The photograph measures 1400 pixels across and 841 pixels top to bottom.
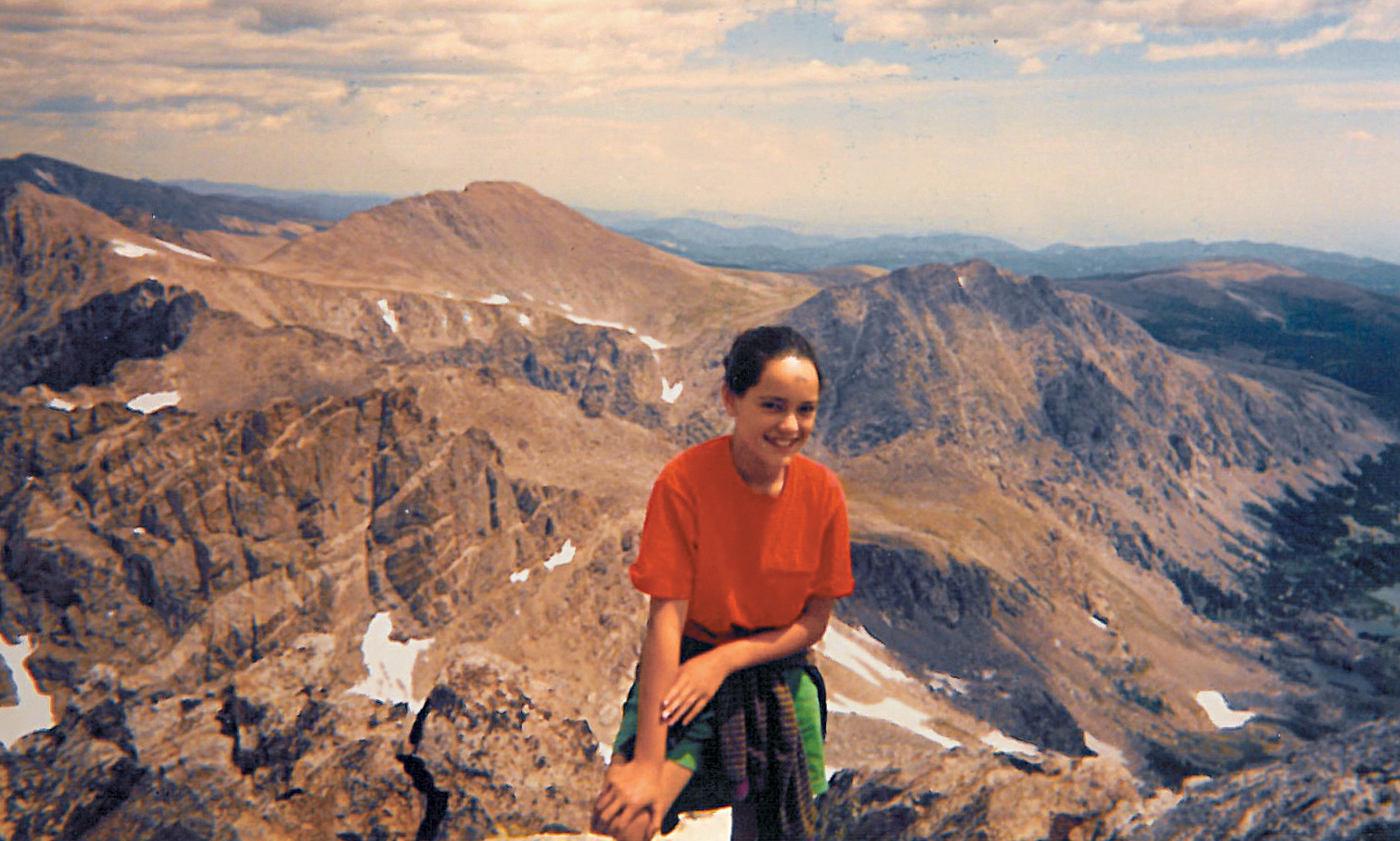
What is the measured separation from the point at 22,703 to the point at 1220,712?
159 m

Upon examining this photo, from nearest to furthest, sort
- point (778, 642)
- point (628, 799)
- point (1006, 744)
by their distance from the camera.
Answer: point (628, 799), point (778, 642), point (1006, 744)

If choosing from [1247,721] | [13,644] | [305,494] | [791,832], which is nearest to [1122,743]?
[1247,721]

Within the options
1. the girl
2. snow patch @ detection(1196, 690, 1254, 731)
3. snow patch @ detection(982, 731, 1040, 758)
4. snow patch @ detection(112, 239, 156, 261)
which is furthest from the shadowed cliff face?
the girl

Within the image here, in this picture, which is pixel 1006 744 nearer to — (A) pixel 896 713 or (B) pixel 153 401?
(A) pixel 896 713

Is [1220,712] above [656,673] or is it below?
below

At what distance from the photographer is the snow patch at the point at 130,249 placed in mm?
172000

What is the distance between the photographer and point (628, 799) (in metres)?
5.61

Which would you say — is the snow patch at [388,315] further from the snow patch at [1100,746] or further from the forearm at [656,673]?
the forearm at [656,673]

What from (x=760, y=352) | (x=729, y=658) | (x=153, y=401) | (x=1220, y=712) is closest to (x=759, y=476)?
(x=760, y=352)

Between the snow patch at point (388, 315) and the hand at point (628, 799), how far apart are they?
189 metres

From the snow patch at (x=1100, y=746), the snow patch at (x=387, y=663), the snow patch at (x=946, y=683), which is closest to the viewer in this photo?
the snow patch at (x=387, y=663)

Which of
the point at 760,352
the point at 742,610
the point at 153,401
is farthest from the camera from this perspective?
the point at 153,401

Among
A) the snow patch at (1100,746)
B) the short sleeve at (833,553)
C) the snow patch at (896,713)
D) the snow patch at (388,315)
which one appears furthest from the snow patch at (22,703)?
the snow patch at (1100,746)

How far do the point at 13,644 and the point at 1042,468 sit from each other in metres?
178
